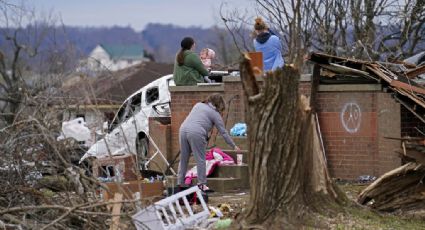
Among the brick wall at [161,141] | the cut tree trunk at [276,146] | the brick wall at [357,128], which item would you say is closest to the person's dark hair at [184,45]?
the brick wall at [161,141]

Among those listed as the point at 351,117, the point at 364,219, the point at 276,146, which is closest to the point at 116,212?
the point at 276,146

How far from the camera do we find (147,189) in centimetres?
1392

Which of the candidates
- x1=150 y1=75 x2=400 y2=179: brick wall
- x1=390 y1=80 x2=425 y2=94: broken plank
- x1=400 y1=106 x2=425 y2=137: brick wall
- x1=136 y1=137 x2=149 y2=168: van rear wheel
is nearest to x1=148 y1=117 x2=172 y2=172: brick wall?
x1=136 y1=137 x2=149 y2=168: van rear wheel

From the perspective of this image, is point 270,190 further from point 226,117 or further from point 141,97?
point 141,97

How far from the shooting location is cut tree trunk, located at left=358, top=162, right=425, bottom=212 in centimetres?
1258

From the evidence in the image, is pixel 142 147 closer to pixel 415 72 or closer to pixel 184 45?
pixel 184 45

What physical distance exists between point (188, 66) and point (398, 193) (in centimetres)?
599

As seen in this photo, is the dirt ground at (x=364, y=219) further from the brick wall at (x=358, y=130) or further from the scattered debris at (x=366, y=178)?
the brick wall at (x=358, y=130)

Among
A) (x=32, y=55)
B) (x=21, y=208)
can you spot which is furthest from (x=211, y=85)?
(x=32, y=55)

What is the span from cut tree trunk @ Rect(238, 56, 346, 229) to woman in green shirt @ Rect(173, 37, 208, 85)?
601 cm

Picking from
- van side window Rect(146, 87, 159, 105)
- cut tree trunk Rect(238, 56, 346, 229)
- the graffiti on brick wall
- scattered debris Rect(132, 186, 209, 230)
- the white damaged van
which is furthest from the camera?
van side window Rect(146, 87, 159, 105)

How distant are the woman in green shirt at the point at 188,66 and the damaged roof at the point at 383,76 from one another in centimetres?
225

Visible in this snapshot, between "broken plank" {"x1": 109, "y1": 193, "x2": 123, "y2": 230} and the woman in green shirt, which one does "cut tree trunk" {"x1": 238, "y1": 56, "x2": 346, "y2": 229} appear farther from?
the woman in green shirt

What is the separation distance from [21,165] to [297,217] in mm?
4143
